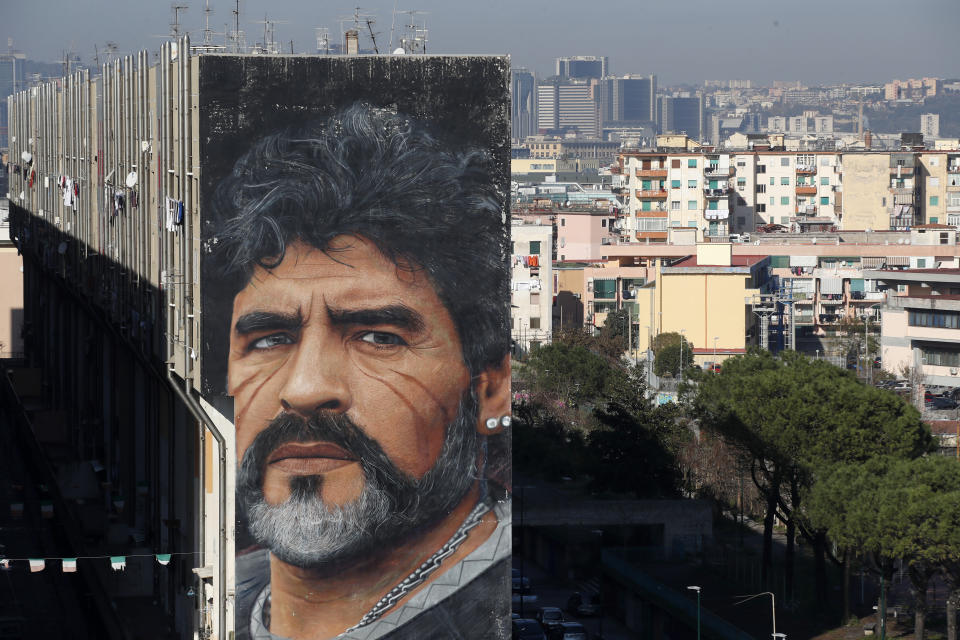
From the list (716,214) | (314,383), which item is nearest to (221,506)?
(314,383)

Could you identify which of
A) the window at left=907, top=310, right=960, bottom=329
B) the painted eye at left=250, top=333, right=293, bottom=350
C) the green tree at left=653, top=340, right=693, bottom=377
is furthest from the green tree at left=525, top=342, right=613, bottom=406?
the painted eye at left=250, top=333, right=293, bottom=350

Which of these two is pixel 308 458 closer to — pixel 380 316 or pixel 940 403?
pixel 380 316

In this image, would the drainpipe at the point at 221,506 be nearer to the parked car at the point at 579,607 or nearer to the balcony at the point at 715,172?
the parked car at the point at 579,607

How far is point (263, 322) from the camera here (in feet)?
59.6

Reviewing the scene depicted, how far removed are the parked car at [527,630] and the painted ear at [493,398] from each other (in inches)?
245

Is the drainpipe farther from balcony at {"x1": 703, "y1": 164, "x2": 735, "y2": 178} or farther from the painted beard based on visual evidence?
balcony at {"x1": 703, "y1": 164, "x2": 735, "y2": 178}

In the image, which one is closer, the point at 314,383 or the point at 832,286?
the point at 314,383

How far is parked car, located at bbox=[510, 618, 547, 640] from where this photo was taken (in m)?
24.3

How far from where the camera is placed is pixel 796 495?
2572cm

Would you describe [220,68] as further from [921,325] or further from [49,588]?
[921,325]

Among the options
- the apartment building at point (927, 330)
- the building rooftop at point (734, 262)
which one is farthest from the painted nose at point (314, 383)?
the building rooftop at point (734, 262)

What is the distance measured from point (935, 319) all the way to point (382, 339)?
96.3ft

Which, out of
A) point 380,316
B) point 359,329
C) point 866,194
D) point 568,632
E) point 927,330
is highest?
point 866,194

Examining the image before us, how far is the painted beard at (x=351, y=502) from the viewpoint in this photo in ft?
59.8
